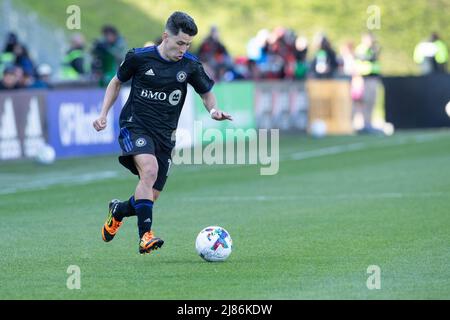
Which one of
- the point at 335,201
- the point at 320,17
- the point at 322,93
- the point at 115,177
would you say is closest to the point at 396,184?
the point at 335,201

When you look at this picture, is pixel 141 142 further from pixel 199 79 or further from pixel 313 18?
pixel 313 18

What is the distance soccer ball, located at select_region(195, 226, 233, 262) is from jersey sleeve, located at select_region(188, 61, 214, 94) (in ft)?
4.78

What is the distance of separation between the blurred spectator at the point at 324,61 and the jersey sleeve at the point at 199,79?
67.3 feet

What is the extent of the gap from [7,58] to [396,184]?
9.93 m

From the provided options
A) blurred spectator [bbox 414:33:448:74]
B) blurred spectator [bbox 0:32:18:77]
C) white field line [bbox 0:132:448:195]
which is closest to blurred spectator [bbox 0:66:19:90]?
white field line [bbox 0:132:448:195]

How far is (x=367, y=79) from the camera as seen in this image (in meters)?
30.5

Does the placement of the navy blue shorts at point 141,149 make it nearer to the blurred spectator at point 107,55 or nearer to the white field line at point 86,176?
the white field line at point 86,176

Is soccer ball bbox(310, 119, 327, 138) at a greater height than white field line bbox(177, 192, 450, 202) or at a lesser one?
greater

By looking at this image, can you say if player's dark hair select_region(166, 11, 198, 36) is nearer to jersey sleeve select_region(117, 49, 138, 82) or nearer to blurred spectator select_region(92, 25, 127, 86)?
jersey sleeve select_region(117, 49, 138, 82)

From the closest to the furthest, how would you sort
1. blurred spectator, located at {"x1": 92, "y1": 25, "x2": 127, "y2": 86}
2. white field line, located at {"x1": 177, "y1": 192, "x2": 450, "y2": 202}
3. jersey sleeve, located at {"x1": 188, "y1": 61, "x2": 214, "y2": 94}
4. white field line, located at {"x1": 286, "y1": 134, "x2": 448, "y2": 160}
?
1. jersey sleeve, located at {"x1": 188, "y1": 61, "x2": 214, "y2": 94}
2. white field line, located at {"x1": 177, "y1": 192, "x2": 450, "y2": 202}
3. white field line, located at {"x1": 286, "y1": 134, "x2": 448, "y2": 160}
4. blurred spectator, located at {"x1": 92, "y1": 25, "x2": 127, "y2": 86}

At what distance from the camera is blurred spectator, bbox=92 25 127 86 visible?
24812 mm

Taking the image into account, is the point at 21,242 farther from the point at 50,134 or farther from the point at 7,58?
the point at 7,58

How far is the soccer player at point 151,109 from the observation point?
33.6 feet

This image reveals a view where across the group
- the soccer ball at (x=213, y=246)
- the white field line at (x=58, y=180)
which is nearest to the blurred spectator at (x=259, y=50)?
the white field line at (x=58, y=180)
